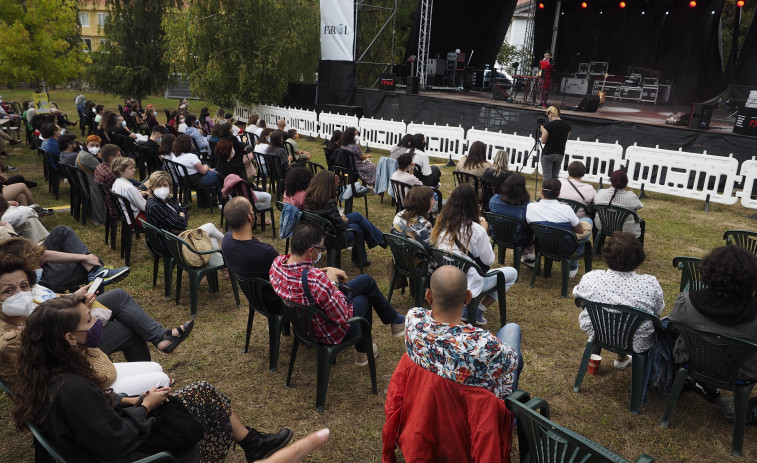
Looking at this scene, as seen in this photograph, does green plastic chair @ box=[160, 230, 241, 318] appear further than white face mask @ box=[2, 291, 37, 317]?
Yes

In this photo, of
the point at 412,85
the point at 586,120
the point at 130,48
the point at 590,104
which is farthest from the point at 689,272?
the point at 130,48

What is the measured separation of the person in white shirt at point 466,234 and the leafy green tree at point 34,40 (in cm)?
1621

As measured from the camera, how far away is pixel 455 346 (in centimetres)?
230

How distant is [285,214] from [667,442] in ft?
13.4

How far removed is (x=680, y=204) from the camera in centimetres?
924

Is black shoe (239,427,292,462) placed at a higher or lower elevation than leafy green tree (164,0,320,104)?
lower

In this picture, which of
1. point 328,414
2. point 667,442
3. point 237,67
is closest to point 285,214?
point 328,414

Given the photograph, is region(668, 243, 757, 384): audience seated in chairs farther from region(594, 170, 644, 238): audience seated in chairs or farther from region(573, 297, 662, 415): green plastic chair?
region(594, 170, 644, 238): audience seated in chairs

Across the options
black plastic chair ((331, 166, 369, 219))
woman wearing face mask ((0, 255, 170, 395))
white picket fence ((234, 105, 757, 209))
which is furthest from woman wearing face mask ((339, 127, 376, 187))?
woman wearing face mask ((0, 255, 170, 395))

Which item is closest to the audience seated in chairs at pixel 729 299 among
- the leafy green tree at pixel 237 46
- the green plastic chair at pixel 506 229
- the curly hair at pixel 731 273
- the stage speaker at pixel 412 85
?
the curly hair at pixel 731 273

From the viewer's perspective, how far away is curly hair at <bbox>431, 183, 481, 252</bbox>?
425 cm

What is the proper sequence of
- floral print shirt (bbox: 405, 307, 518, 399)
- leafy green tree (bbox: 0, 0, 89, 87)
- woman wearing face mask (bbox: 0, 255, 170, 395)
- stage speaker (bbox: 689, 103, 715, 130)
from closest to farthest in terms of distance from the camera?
floral print shirt (bbox: 405, 307, 518, 399) < woman wearing face mask (bbox: 0, 255, 170, 395) < stage speaker (bbox: 689, 103, 715, 130) < leafy green tree (bbox: 0, 0, 89, 87)

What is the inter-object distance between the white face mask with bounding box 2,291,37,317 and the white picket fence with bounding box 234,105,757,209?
833 centimetres

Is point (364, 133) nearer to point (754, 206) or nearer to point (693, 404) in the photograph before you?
point (754, 206)
